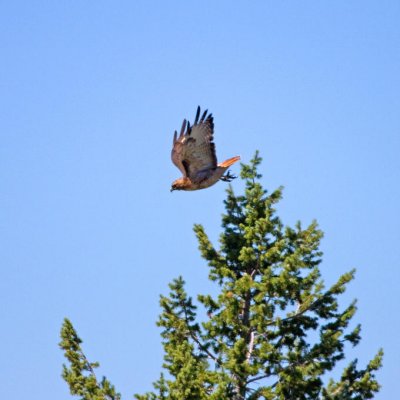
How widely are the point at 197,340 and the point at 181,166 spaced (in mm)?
3588

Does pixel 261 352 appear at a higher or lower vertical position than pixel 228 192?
lower

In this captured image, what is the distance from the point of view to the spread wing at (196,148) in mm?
25219

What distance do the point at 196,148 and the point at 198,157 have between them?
0.20 metres

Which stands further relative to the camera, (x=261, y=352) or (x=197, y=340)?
(x=197, y=340)

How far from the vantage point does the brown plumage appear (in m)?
25.3

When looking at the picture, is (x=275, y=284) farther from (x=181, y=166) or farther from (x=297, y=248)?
(x=181, y=166)

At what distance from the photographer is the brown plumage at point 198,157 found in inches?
995

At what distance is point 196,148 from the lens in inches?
998

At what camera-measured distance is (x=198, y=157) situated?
83.4ft

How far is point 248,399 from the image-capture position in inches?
933

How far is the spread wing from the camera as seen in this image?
25.2 m

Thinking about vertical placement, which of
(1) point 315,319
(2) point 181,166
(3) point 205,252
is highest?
(2) point 181,166

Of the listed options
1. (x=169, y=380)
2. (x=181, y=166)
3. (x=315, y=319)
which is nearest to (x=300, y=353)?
(x=315, y=319)

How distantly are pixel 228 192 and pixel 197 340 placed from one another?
10.1ft
